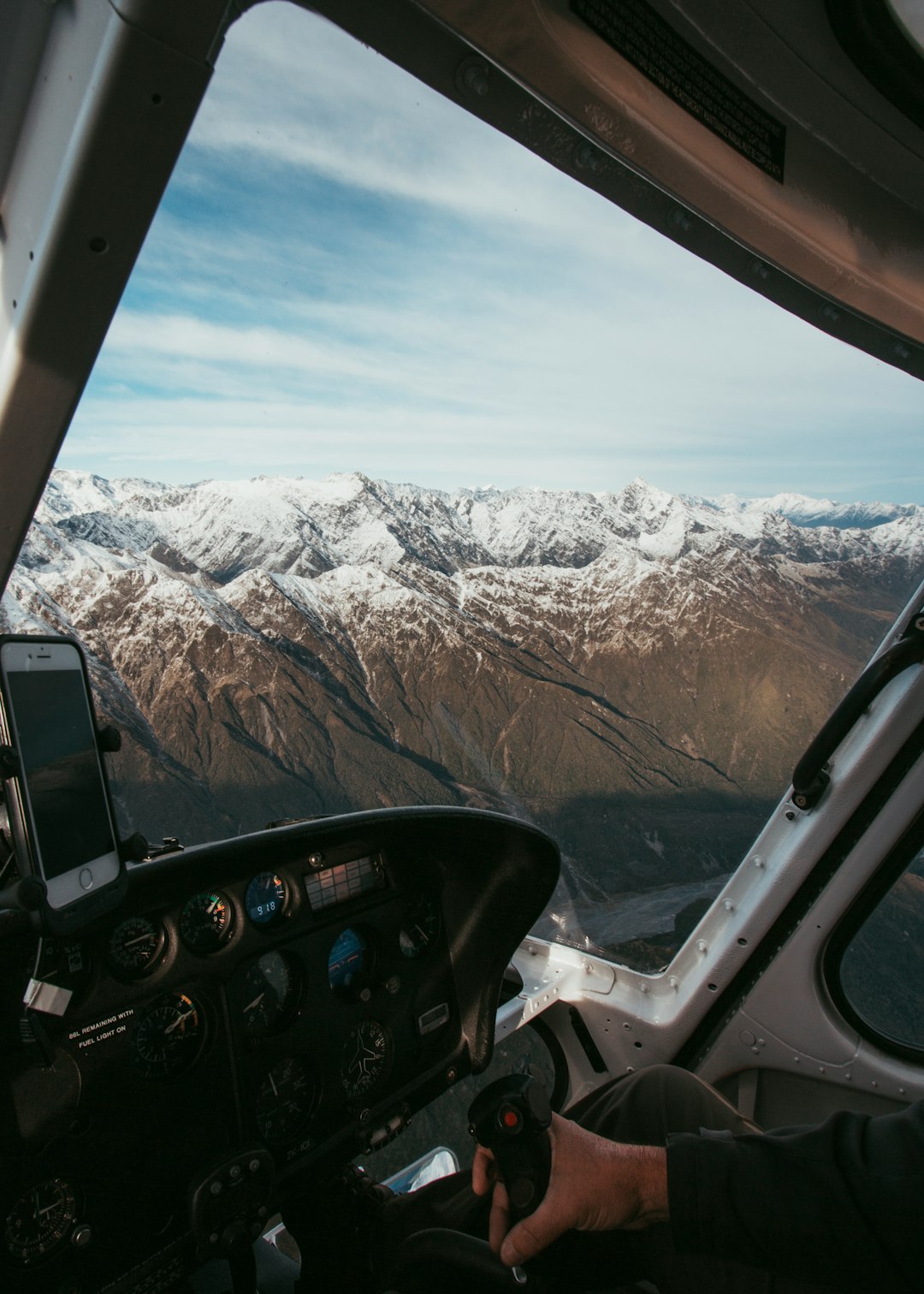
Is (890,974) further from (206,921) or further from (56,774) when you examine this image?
(56,774)

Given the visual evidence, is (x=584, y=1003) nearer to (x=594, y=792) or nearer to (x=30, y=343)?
(x=594, y=792)

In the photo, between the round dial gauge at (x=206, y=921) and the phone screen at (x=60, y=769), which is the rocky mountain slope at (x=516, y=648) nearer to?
the round dial gauge at (x=206, y=921)

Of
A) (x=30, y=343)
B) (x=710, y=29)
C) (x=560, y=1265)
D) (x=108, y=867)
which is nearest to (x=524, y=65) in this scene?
(x=710, y=29)

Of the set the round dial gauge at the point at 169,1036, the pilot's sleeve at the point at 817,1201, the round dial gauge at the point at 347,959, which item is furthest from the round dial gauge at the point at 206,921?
the pilot's sleeve at the point at 817,1201

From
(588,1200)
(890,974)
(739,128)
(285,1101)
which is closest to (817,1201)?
(588,1200)

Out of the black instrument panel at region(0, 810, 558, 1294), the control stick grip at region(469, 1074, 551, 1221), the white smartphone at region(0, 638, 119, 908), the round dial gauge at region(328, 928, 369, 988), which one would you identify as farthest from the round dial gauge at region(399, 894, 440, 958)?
the white smartphone at region(0, 638, 119, 908)
